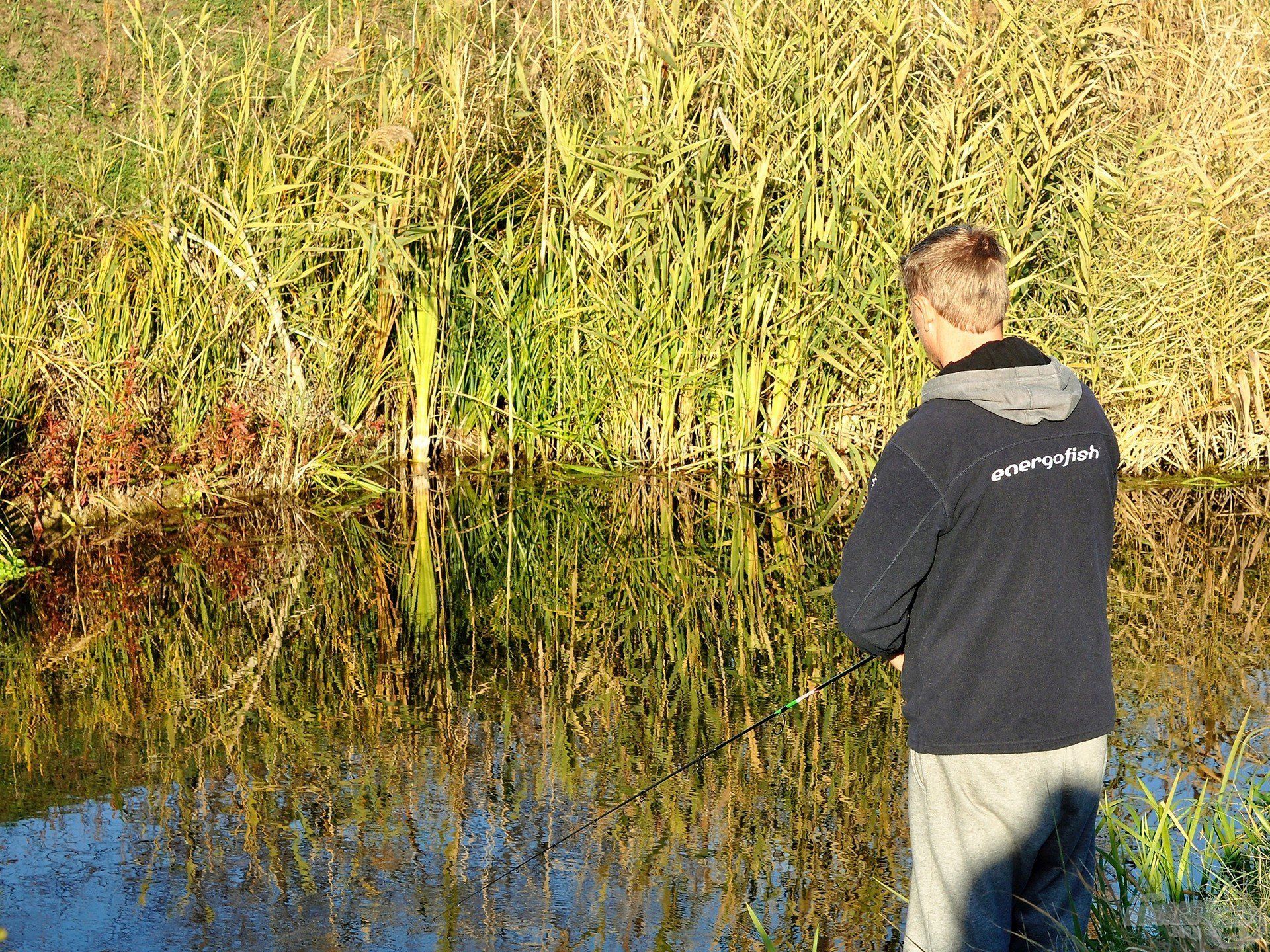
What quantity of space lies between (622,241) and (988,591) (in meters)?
6.50

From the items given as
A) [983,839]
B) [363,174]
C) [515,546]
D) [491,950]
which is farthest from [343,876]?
[363,174]

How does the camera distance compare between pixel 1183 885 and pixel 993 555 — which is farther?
pixel 1183 885

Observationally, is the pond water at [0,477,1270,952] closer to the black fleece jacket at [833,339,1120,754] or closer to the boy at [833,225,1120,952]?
the boy at [833,225,1120,952]

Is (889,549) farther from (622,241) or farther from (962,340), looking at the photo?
(622,241)

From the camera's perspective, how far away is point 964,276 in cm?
266

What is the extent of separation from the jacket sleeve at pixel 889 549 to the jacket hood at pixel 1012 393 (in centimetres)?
A: 15

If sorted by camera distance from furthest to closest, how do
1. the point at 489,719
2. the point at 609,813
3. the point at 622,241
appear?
the point at 622,241 < the point at 489,719 < the point at 609,813

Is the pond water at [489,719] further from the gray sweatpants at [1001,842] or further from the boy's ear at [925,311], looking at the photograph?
the boy's ear at [925,311]

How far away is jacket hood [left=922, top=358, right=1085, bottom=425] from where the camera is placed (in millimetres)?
2613

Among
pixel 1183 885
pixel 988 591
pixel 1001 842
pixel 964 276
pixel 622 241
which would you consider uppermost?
pixel 622 241

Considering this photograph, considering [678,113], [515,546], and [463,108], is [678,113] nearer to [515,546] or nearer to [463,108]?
[463,108]

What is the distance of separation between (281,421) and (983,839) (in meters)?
6.60

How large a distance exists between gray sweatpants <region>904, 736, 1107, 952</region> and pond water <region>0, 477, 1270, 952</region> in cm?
92

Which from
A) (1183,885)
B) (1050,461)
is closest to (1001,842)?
(1050,461)
